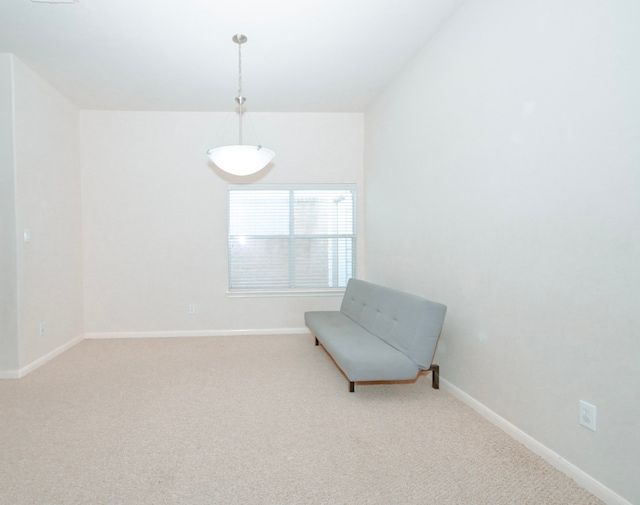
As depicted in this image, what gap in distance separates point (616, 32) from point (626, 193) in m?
0.67

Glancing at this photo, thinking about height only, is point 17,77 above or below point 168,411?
above

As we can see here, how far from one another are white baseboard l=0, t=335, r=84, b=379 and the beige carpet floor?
0.12 metres

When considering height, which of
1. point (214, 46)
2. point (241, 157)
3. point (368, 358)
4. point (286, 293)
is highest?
point (214, 46)

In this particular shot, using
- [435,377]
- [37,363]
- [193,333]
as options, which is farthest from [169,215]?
[435,377]

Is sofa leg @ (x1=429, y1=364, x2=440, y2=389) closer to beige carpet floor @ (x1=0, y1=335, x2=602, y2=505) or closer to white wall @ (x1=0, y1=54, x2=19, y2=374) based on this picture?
beige carpet floor @ (x1=0, y1=335, x2=602, y2=505)

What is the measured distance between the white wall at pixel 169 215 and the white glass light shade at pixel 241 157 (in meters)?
2.04

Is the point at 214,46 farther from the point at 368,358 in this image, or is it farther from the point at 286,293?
the point at 286,293

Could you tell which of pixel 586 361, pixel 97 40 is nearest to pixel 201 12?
pixel 97 40

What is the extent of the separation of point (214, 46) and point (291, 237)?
2399mm

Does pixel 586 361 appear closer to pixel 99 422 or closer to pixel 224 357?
pixel 99 422

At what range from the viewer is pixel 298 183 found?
512cm

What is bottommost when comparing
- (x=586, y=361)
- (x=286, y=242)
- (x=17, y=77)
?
(x=586, y=361)

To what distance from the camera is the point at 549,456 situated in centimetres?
207

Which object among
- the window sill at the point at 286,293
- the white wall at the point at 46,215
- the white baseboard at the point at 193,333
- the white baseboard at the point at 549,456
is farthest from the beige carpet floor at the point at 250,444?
the window sill at the point at 286,293
